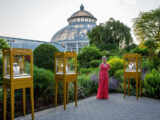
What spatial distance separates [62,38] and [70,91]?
57.8 m

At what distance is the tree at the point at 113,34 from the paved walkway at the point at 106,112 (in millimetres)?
18128

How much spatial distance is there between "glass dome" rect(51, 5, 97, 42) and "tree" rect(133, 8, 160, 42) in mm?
45801

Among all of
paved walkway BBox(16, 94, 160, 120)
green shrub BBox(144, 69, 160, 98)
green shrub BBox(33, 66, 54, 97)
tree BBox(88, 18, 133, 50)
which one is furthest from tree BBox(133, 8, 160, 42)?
tree BBox(88, 18, 133, 50)

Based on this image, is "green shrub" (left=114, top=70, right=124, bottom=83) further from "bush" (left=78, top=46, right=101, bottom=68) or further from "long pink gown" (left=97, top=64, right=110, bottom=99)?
"bush" (left=78, top=46, right=101, bottom=68)

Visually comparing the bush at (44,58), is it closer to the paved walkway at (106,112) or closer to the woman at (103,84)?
the woman at (103,84)

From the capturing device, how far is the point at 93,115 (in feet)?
15.6

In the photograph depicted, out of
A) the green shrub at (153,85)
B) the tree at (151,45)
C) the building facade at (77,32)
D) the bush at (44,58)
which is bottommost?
the green shrub at (153,85)

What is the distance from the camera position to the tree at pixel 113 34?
23.9 m

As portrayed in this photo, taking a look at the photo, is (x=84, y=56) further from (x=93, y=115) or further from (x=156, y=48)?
(x=93, y=115)

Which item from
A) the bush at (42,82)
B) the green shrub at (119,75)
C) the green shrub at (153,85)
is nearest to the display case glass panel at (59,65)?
the bush at (42,82)

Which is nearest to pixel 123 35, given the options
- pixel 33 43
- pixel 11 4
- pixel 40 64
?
pixel 33 43

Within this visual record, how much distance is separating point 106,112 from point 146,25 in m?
10.2

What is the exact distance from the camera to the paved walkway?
4563 mm

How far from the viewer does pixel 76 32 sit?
2473 inches
